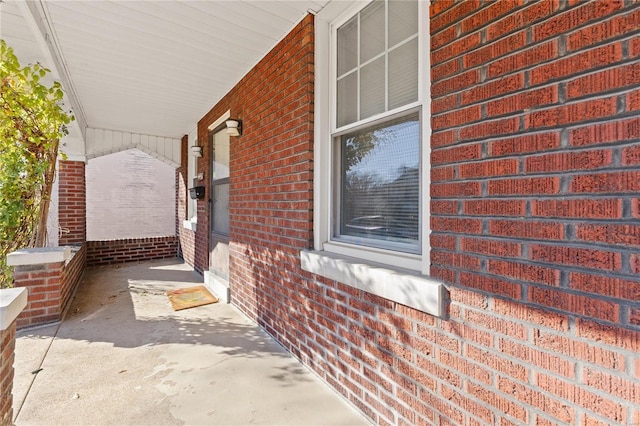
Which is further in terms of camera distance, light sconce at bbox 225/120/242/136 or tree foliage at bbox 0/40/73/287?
light sconce at bbox 225/120/242/136

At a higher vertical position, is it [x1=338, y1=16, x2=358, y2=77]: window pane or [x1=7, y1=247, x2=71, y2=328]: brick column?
[x1=338, y1=16, x2=358, y2=77]: window pane

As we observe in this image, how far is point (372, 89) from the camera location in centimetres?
220

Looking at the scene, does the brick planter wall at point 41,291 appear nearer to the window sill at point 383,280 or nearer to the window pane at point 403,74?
the window sill at point 383,280

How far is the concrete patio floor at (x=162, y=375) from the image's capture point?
6.63 ft

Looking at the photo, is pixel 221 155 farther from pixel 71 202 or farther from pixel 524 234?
pixel 524 234

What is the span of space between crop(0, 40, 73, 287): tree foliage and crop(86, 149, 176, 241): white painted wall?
5.26 m

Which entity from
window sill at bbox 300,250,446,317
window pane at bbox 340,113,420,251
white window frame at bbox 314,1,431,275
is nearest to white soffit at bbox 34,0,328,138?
white window frame at bbox 314,1,431,275

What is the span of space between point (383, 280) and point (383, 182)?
65cm

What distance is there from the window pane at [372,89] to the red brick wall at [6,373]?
2.37 meters

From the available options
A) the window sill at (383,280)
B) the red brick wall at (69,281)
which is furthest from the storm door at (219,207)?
the window sill at (383,280)

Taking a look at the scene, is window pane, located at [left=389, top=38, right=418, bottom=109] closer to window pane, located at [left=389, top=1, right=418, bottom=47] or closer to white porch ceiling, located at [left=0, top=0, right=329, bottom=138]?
window pane, located at [left=389, top=1, right=418, bottom=47]

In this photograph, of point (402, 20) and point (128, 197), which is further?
point (128, 197)

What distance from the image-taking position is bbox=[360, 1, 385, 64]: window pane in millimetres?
2129

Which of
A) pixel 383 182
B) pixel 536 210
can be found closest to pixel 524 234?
pixel 536 210
